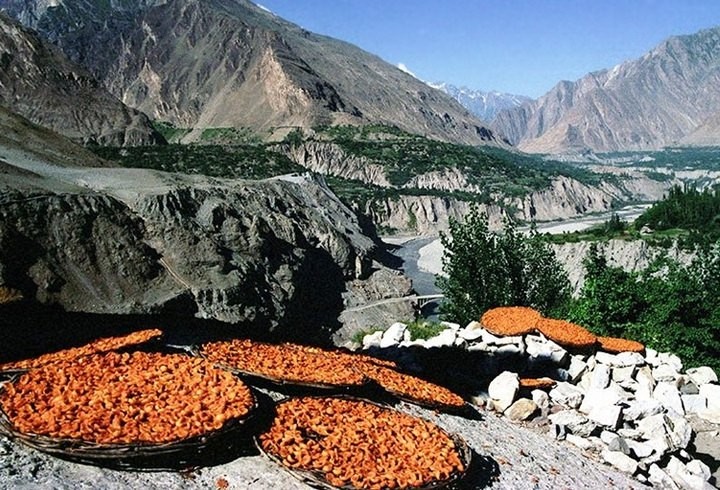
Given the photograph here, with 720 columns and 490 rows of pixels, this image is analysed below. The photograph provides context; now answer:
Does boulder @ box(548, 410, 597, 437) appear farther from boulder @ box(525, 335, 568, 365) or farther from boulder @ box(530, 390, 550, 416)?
boulder @ box(525, 335, 568, 365)

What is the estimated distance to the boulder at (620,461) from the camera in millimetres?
13614

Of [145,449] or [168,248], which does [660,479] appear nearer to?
[145,449]

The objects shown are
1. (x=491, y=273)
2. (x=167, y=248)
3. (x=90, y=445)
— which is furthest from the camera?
(x=491, y=273)

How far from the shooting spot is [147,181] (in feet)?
115

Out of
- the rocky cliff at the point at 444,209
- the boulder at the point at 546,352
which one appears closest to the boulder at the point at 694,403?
the boulder at the point at 546,352

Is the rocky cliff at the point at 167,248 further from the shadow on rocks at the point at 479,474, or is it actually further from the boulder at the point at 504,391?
the shadow on rocks at the point at 479,474

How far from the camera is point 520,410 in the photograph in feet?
50.1

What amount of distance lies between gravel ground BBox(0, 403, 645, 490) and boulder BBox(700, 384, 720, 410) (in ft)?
25.0

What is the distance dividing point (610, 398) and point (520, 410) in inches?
100

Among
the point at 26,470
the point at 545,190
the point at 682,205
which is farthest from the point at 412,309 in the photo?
the point at 545,190

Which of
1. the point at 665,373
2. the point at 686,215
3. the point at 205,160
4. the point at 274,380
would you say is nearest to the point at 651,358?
the point at 665,373

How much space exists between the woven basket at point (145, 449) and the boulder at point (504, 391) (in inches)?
332

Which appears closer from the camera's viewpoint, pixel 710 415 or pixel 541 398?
pixel 541 398

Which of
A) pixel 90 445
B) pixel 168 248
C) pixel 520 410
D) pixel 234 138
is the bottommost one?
pixel 520 410
